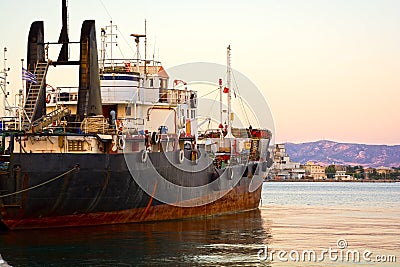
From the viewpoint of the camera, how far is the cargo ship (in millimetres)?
28203

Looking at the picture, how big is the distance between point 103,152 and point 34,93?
422 cm

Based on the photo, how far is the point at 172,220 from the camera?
35219 mm

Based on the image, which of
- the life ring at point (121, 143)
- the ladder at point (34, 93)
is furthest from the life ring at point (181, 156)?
the ladder at point (34, 93)

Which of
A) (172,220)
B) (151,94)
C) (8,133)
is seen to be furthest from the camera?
(151,94)

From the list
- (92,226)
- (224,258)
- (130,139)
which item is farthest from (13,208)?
(224,258)

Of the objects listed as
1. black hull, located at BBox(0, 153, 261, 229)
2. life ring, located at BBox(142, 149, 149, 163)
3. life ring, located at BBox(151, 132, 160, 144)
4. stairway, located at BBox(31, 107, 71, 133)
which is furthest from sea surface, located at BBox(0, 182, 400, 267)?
stairway, located at BBox(31, 107, 71, 133)

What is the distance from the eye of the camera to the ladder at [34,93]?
103 ft

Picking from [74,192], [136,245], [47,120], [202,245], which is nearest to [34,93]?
[47,120]

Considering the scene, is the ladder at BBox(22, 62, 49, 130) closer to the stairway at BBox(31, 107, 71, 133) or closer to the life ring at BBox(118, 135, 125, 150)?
the stairway at BBox(31, 107, 71, 133)

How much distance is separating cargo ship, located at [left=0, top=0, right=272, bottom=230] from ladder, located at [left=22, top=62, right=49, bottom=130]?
0.04 metres

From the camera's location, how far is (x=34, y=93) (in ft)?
105

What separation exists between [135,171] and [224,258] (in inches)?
300

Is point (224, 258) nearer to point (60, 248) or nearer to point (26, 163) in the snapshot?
point (60, 248)

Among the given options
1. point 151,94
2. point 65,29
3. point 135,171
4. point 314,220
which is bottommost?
point 314,220
